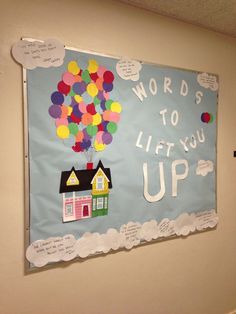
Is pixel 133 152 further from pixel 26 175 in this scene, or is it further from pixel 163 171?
pixel 26 175

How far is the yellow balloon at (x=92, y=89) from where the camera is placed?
5.40 feet

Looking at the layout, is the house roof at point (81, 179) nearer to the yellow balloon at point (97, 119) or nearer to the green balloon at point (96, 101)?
the yellow balloon at point (97, 119)

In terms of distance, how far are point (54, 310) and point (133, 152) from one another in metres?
1.00

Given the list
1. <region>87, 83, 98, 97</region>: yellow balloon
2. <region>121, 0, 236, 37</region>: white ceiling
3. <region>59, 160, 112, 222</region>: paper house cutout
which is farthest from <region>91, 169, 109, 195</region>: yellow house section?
<region>121, 0, 236, 37</region>: white ceiling

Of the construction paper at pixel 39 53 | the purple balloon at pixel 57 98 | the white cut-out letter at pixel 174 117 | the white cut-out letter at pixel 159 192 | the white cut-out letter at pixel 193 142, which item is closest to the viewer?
the construction paper at pixel 39 53

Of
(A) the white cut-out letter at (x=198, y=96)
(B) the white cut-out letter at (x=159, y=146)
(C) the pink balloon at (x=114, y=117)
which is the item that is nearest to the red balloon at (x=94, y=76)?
(C) the pink balloon at (x=114, y=117)

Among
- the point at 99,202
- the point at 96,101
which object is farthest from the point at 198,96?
the point at 99,202

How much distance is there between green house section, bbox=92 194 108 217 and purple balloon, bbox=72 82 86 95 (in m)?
0.59

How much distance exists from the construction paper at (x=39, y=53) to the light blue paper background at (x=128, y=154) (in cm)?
3

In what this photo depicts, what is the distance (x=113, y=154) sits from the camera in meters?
1.75

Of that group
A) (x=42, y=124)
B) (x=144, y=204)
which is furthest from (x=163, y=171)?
(x=42, y=124)

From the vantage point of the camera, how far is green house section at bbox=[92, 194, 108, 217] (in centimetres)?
168

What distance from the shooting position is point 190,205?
2.11 meters

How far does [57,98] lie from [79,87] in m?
0.14
